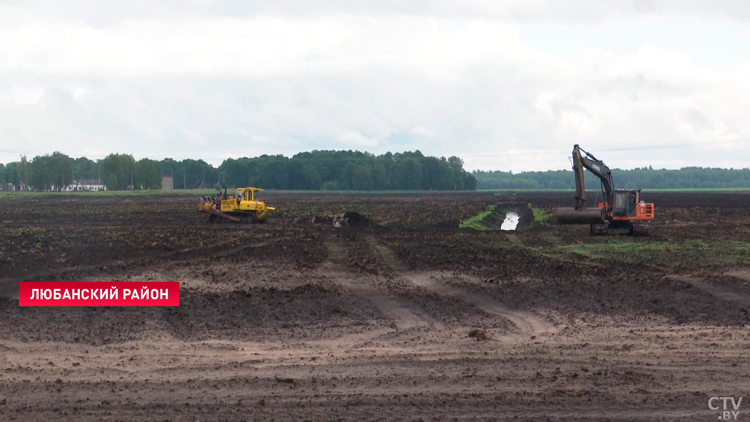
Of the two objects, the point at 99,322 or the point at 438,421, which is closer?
the point at 438,421

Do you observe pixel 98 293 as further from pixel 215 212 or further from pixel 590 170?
pixel 215 212

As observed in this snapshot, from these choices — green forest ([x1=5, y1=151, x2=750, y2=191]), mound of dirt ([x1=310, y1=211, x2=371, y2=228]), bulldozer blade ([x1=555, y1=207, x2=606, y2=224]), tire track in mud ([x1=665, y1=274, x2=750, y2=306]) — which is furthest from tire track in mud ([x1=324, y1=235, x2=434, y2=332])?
green forest ([x1=5, y1=151, x2=750, y2=191])

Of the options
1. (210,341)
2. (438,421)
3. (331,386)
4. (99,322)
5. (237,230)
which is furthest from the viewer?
(237,230)

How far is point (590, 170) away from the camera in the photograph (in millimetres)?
38219

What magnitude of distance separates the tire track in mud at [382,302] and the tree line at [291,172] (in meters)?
107

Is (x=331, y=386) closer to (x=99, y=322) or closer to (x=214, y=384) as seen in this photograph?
(x=214, y=384)

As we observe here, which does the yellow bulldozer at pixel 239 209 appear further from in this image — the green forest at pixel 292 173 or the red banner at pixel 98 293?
the green forest at pixel 292 173

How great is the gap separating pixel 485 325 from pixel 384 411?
22.1ft

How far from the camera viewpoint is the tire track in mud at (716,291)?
18141 mm

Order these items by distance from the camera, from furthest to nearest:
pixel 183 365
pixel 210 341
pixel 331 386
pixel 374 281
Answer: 1. pixel 374 281
2. pixel 210 341
3. pixel 183 365
4. pixel 331 386

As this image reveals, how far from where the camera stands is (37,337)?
14.0m

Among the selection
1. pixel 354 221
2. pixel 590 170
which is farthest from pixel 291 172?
pixel 590 170

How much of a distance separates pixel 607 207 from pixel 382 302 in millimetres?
22491

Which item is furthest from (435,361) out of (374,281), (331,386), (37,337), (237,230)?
(237,230)
